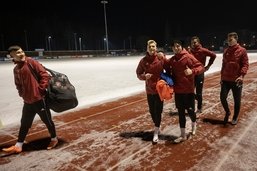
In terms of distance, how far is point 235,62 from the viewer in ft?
17.7

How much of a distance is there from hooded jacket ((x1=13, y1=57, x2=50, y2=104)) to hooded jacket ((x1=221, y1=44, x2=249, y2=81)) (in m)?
3.47

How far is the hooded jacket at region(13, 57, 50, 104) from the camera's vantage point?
4.36m

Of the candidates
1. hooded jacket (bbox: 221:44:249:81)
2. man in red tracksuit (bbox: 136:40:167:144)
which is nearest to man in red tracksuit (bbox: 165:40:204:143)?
man in red tracksuit (bbox: 136:40:167:144)

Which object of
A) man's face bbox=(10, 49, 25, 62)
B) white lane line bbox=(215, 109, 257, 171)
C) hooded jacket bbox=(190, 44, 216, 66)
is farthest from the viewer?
hooded jacket bbox=(190, 44, 216, 66)

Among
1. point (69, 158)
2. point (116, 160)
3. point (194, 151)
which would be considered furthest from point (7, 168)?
point (194, 151)

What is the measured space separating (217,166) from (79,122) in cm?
355

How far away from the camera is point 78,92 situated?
33.2 ft

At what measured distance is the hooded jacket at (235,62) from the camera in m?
5.33

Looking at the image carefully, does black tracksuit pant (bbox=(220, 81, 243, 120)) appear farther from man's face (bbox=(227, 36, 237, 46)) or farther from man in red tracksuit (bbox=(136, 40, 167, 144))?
man in red tracksuit (bbox=(136, 40, 167, 144))

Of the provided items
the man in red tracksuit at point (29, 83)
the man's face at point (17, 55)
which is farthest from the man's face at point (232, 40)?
the man's face at point (17, 55)

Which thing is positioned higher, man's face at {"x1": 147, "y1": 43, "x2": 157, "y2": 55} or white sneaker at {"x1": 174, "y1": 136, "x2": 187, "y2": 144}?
man's face at {"x1": 147, "y1": 43, "x2": 157, "y2": 55}

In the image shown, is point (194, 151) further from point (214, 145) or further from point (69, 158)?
point (69, 158)

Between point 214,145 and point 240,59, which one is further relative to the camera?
point 240,59

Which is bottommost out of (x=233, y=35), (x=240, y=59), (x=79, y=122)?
(x=79, y=122)
